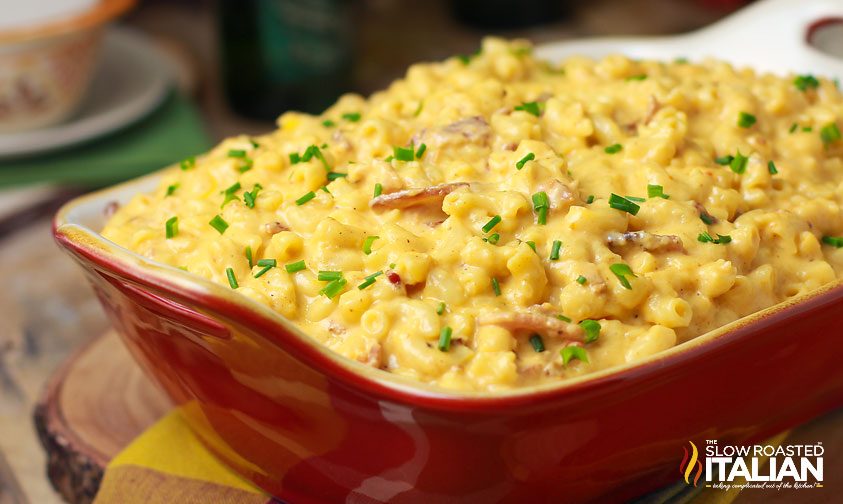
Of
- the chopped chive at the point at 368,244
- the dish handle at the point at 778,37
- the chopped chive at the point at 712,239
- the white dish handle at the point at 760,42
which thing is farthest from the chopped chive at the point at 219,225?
the dish handle at the point at 778,37

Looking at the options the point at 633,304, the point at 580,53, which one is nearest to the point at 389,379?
the point at 633,304

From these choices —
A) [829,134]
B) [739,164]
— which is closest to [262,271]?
[739,164]

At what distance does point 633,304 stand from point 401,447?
14.0 inches

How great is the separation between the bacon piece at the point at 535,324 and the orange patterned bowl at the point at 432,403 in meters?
0.11

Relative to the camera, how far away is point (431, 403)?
1.12 meters

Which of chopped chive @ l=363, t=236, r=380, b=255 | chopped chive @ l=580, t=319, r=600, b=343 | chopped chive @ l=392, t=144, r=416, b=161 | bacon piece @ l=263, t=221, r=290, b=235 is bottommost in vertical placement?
bacon piece @ l=263, t=221, r=290, b=235

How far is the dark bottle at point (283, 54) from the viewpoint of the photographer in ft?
10.5

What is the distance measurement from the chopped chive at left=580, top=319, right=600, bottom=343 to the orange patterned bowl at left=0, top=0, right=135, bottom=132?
1.90 m

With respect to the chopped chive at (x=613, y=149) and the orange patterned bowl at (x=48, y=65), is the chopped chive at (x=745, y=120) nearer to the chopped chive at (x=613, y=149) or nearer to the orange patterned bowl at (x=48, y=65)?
the chopped chive at (x=613, y=149)

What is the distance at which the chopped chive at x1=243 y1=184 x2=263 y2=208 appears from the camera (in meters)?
1.49

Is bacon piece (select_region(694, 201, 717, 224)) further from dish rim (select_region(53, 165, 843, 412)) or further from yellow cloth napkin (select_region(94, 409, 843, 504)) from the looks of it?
yellow cloth napkin (select_region(94, 409, 843, 504))

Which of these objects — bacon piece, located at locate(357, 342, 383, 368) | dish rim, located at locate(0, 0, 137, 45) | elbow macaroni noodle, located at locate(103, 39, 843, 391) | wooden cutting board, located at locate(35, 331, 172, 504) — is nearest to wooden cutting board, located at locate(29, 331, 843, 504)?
wooden cutting board, located at locate(35, 331, 172, 504)

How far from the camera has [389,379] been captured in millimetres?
1141

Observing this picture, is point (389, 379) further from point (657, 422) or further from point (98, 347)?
point (98, 347)
